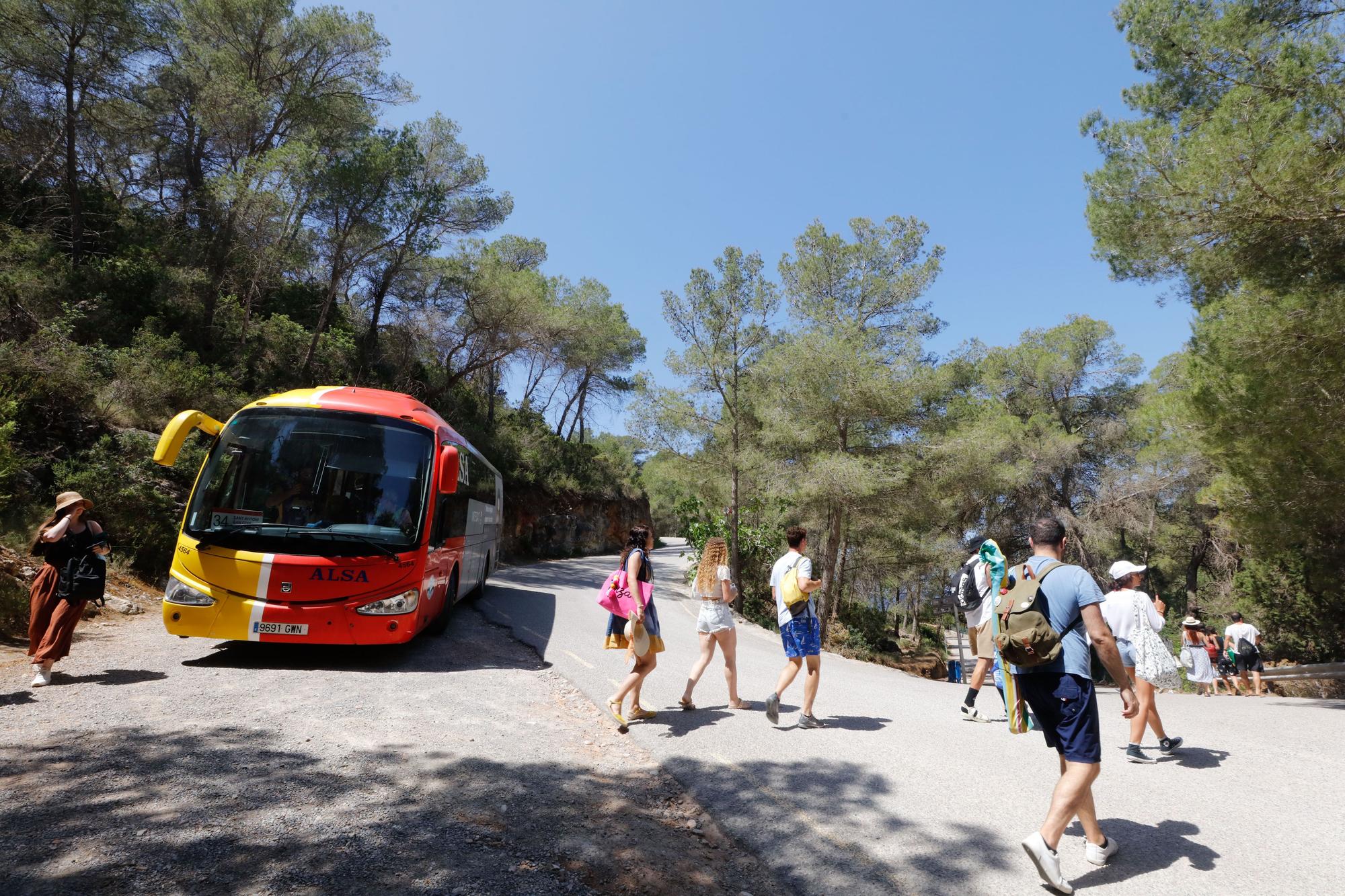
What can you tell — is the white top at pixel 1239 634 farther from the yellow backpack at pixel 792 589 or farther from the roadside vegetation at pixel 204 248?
the roadside vegetation at pixel 204 248

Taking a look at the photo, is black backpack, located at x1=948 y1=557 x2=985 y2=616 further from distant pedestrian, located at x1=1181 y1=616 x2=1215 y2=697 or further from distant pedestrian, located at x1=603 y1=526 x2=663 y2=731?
distant pedestrian, located at x1=1181 y1=616 x2=1215 y2=697

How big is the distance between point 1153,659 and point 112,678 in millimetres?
9080

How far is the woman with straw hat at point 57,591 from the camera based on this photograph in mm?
5820

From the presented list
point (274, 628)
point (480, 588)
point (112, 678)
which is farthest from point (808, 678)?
point (480, 588)

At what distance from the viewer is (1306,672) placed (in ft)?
47.1

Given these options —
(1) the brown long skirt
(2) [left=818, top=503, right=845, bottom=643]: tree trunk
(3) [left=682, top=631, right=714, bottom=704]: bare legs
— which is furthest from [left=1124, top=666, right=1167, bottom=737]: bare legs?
(2) [left=818, top=503, right=845, bottom=643]: tree trunk

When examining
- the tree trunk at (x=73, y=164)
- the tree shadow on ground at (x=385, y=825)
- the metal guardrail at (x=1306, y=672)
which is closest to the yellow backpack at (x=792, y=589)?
the tree shadow on ground at (x=385, y=825)

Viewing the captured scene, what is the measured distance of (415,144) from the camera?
71.4 ft

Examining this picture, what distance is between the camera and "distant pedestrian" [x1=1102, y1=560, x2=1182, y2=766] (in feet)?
17.7

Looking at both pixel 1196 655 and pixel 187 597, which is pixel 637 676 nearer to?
pixel 187 597

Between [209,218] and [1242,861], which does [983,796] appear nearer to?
[1242,861]

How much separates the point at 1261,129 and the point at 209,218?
24923mm

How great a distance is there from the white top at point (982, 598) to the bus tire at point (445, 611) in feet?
21.5

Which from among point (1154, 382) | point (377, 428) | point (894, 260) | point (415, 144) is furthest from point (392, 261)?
point (1154, 382)
